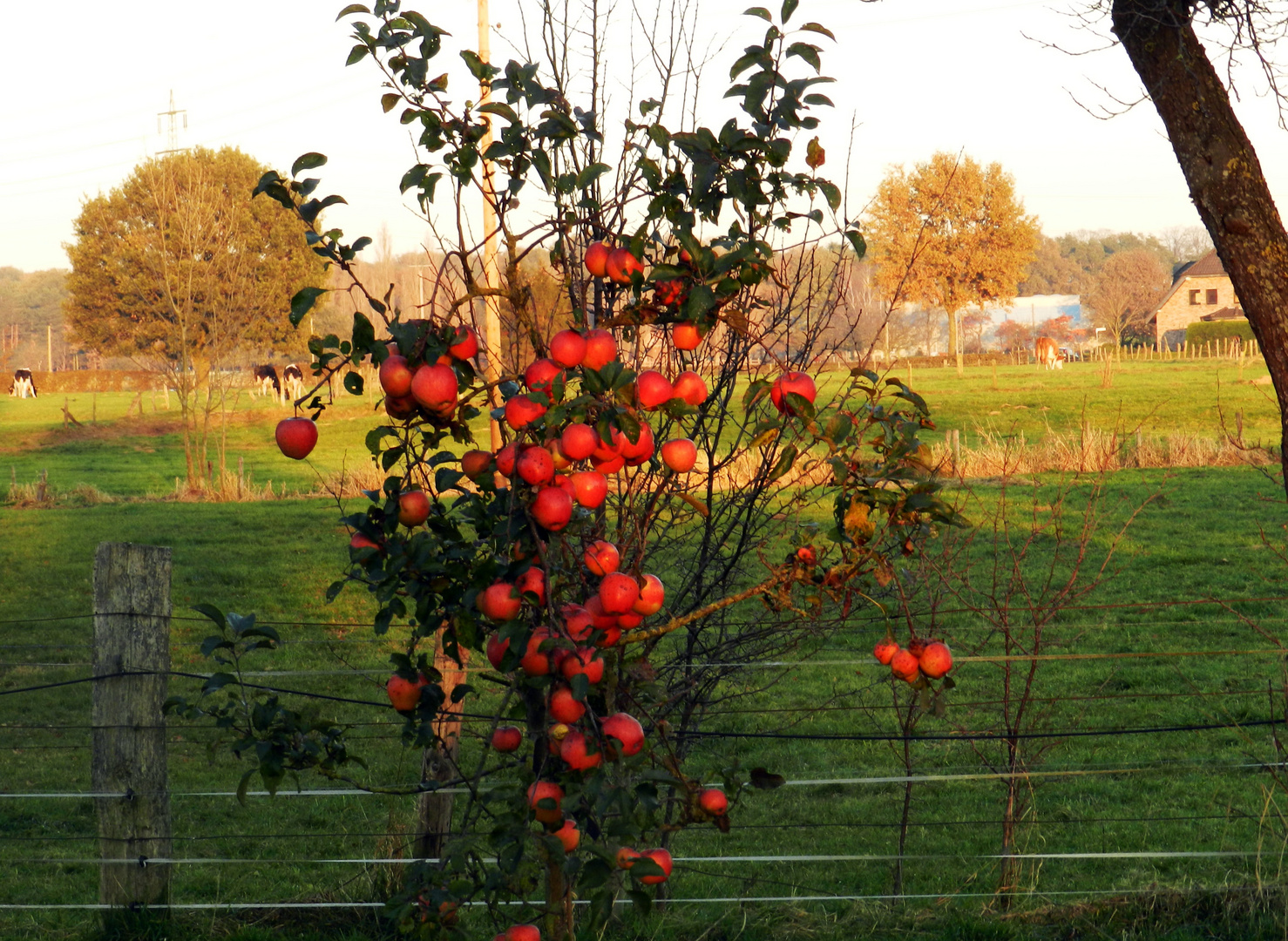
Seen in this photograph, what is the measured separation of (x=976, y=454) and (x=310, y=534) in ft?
27.0

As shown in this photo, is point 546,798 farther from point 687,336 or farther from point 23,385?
point 23,385

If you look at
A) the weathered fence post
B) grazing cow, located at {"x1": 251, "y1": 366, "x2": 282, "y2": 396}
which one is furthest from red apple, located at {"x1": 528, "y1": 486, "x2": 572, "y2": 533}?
grazing cow, located at {"x1": 251, "y1": 366, "x2": 282, "y2": 396}

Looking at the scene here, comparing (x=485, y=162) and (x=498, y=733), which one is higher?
(x=485, y=162)

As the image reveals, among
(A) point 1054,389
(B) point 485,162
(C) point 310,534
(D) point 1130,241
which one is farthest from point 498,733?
(D) point 1130,241

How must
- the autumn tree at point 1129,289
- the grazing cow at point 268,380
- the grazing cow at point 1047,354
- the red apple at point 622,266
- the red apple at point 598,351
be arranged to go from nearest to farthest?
the red apple at point 598,351 → the red apple at point 622,266 → the grazing cow at point 268,380 → the grazing cow at point 1047,354 → the autumn tree at point 1129,289

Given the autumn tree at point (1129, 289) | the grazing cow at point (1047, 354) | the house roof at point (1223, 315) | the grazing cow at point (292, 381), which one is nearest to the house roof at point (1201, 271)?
the autumn tree at point (1129, 289)

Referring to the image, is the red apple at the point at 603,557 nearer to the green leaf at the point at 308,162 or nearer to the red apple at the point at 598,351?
the red apple at the point at 598,351

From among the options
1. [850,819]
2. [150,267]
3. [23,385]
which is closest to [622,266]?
[850,819]

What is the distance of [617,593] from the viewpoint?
1.70m

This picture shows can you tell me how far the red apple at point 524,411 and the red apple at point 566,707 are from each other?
1.40 feet

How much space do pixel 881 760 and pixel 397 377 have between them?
5.54 meters

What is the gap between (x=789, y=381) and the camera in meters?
1.91

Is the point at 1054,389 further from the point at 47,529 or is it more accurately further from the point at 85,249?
the point at 85,249

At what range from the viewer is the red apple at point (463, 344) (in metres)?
1.83
